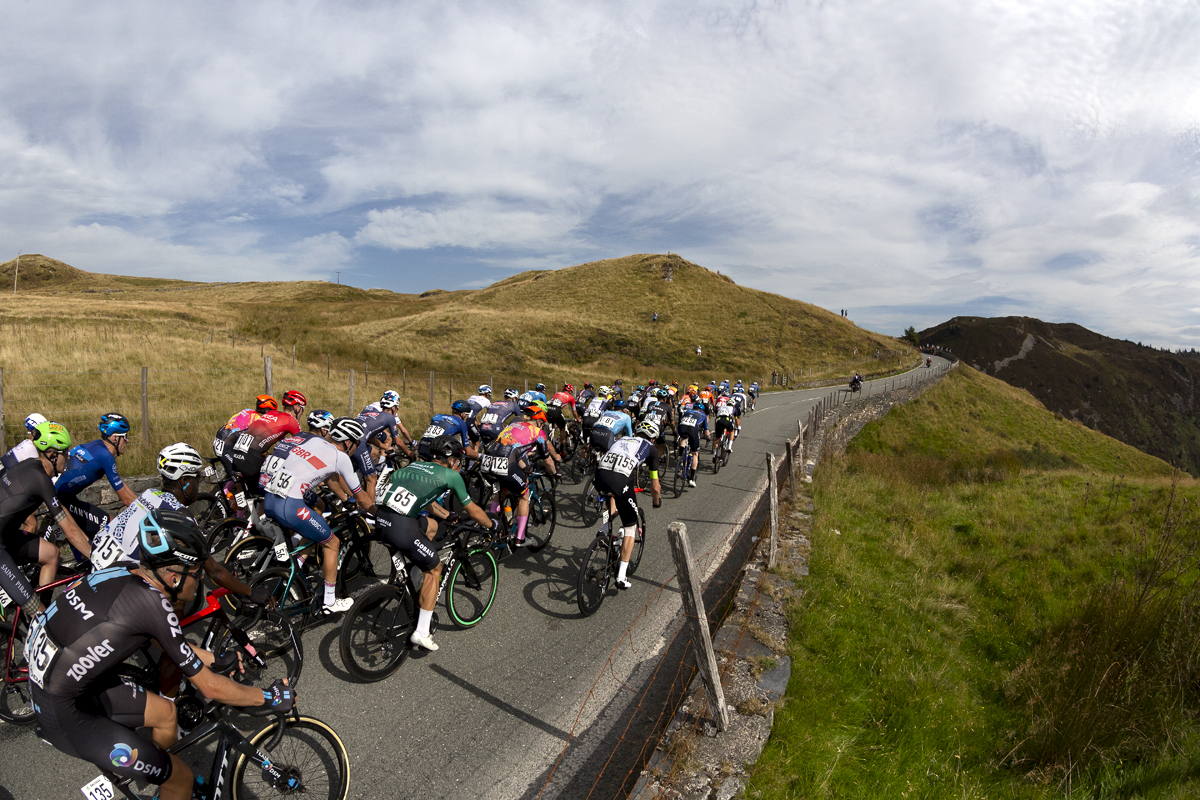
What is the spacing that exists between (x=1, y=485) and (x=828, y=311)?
83.0m

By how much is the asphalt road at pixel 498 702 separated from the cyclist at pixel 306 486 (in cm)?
67

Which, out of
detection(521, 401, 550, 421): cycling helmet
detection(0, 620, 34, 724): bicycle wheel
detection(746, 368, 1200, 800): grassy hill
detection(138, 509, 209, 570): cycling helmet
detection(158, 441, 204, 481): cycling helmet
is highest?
detection(521, 401, 550, 421): cycling helmet

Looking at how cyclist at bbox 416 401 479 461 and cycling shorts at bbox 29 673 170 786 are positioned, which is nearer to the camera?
cycling shorts at bbox 29 673 170 786

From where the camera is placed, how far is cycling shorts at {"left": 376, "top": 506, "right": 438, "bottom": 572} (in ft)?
15.9

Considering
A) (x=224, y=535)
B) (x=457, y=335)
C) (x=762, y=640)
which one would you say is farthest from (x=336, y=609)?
(x=457, y=335)

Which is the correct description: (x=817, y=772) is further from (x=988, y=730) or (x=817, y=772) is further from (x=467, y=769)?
(x=467, y=769)

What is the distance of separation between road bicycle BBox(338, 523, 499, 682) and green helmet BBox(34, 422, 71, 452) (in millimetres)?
2908

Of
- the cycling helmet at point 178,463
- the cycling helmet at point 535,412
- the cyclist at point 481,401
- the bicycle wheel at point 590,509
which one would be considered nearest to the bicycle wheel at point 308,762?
the cycling helmet at point 178,463

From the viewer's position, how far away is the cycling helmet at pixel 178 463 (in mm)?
5316

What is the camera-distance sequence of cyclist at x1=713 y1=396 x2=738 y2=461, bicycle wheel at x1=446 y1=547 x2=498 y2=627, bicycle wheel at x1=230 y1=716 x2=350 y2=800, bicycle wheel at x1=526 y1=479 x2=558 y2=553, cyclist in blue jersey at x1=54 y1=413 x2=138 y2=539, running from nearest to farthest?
bicycle wheel at x1=230 y1=716 x2=350 y2=800, cyclist in blue jersey at x1=54 y1=413 x2=138 y2=539, bicycle wheel at x1=446 y1=547 x2=498 y2=627, bicycle wheel at x1=526 y1=479 x2=558 y2=553, cyclist at x1=713 y1=396 x2=738 y2=461

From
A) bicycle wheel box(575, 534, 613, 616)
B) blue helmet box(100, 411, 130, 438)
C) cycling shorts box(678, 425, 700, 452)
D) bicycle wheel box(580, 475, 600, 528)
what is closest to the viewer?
blue helmet box(100, 411, 130, 438)

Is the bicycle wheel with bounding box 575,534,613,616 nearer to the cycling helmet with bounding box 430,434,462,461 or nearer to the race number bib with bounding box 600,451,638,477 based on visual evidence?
the race number bib with bounding box 600,451,638,477

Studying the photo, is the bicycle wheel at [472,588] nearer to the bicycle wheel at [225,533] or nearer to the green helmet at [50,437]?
the bicycle wheel at [225,533]

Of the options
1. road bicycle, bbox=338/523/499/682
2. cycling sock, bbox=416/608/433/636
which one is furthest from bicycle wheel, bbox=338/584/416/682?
cycling sock, bbox=416/608/433/636
